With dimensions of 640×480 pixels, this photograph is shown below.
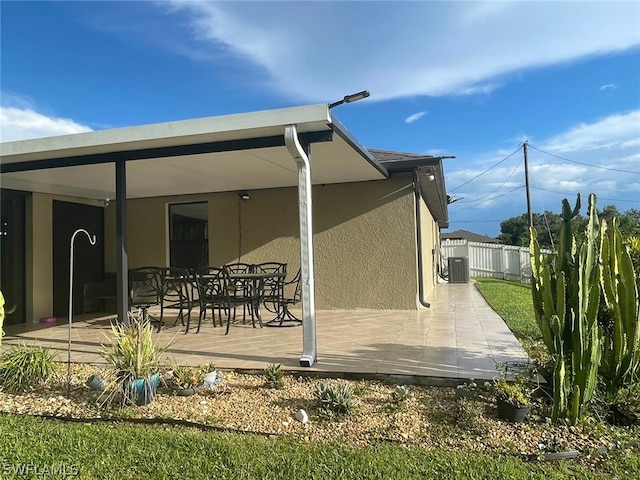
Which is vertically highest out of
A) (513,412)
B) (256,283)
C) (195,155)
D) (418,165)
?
(418,165)

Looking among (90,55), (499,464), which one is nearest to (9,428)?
(499,464)

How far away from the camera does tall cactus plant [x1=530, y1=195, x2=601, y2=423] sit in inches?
110

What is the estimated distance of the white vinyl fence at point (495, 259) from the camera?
16922mm

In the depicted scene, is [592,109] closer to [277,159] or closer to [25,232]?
[277,159]

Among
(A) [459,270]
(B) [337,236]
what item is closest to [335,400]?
(B) [337,236]

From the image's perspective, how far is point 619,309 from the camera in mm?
3053

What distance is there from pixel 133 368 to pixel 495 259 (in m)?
17.3

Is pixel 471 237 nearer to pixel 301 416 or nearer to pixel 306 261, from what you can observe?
pixel 306 261

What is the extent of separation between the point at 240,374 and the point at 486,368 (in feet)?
7.40

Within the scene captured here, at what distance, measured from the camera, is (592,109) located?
1342 cm

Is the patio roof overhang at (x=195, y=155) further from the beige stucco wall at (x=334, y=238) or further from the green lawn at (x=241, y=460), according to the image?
the green lawn at (x=241, y=460)

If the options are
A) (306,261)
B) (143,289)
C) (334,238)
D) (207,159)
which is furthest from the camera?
(334,238)

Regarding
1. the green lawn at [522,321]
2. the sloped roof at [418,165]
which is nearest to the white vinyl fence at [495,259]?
the green lawn at [522,321]

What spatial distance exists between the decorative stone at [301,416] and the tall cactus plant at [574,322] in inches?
64.9
